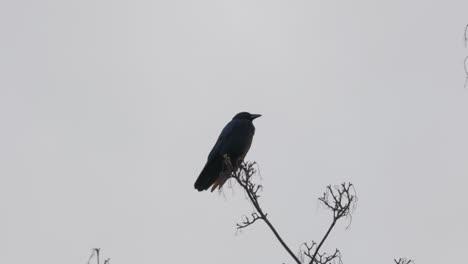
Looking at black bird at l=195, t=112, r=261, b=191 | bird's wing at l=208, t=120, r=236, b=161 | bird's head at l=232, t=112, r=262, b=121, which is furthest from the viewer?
bird's head at l=232, t=112, r=262, b=121

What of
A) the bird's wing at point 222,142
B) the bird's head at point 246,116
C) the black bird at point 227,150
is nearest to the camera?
the black bird at point 227,150

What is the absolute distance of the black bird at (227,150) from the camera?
9.85m

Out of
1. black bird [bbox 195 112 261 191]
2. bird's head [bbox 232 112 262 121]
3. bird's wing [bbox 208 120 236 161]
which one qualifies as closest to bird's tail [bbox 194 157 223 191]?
black bird [bbox 195 112 261 191]

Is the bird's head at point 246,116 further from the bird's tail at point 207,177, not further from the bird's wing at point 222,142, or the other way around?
the bird's tail at point 207,177

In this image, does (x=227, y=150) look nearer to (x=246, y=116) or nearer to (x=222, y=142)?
(x=222, y=142)

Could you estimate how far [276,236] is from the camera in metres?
5.90

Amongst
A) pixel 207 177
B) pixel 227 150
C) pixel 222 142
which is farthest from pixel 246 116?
pixel 207 177

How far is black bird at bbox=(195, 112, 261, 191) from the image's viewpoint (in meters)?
9.85

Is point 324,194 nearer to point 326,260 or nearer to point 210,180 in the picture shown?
point 326,260

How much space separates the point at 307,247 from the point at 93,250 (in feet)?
5.55

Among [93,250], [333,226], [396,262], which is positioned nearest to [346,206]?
[333,226]

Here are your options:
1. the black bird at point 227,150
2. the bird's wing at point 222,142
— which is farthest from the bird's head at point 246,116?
the bird's wing at point 222,142

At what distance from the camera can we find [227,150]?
33.6 ft

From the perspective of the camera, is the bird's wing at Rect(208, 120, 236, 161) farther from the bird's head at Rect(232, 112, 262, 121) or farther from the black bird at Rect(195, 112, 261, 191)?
the bird's head at Rect(232, 112, 262, 121)
